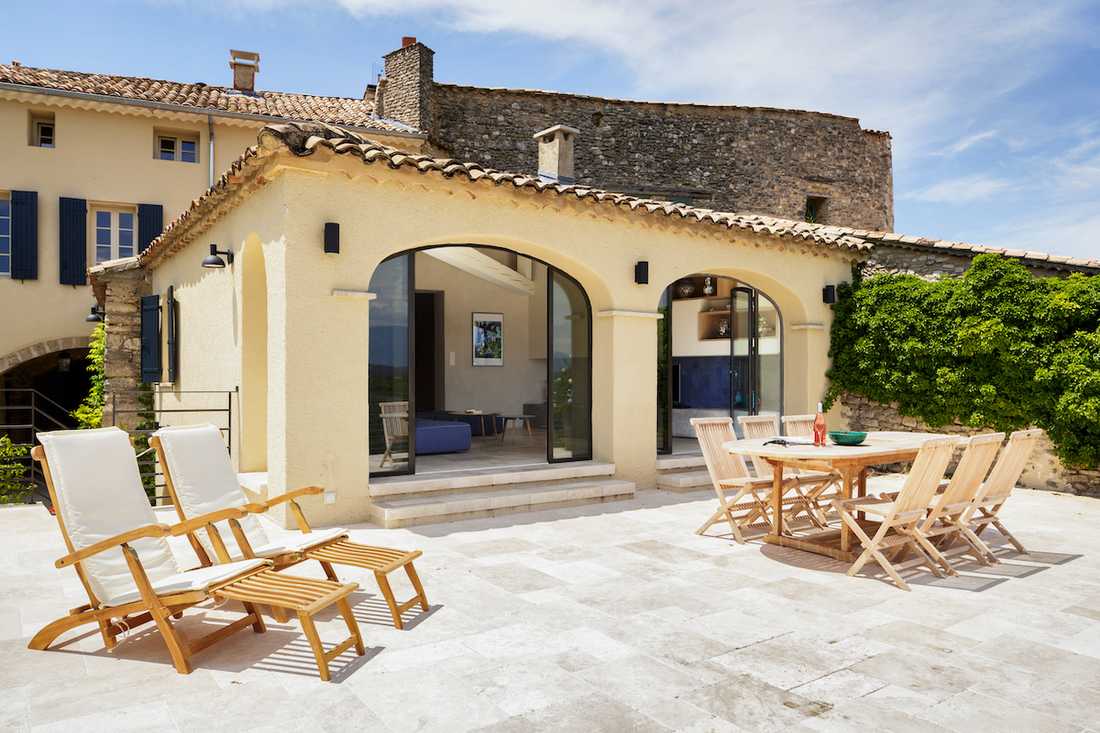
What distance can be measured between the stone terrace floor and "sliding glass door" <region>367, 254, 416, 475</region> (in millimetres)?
1764

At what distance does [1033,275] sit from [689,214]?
4.00 metres

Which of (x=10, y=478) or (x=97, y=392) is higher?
(x=97, y=392)

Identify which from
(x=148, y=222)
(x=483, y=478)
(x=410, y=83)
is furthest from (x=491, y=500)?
(x=410, y=83)

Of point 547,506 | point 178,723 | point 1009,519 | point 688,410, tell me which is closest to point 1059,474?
point 1009,519

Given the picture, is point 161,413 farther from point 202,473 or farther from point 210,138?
point 202,473

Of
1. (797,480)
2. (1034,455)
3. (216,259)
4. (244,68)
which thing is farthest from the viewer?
(244,68)

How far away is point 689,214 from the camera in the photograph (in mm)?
8047

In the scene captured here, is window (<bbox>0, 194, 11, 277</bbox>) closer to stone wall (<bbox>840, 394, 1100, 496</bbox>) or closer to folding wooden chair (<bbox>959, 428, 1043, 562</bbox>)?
stone wall (<bbox>840, 394, 1100, 496</bbox>)

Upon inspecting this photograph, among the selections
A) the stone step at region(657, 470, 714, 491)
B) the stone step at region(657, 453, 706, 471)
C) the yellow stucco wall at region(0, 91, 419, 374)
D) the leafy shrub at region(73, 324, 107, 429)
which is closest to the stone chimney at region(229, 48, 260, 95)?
Answer: the yellow stucco wall at region(0, 91, 419, 374)

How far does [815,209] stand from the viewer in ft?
64.7

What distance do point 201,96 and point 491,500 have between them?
465 inches

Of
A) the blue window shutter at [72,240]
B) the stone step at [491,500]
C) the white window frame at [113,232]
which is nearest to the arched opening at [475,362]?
the stone step at [491,500]

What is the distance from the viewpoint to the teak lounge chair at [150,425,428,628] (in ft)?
12.8

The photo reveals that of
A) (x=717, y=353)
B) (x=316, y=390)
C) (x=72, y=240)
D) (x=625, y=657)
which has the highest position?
(x=72, y=240)
